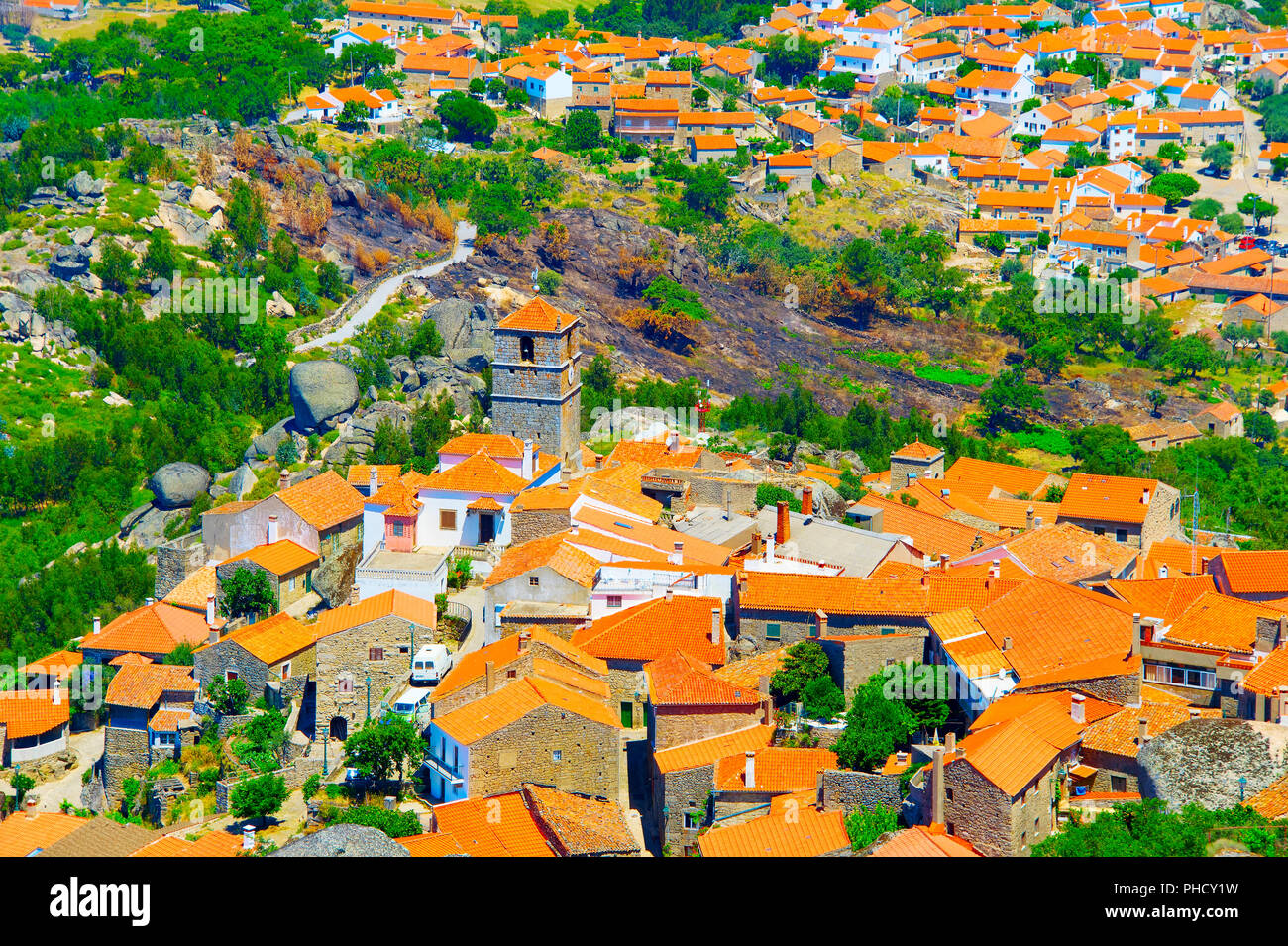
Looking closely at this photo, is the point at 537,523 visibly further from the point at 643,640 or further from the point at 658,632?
the point at 643,640

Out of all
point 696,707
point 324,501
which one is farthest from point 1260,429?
point 696,707

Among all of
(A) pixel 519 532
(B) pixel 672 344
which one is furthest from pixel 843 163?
(A) pixel 519 532

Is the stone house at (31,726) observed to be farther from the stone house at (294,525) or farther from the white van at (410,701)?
the white van at (410,701)

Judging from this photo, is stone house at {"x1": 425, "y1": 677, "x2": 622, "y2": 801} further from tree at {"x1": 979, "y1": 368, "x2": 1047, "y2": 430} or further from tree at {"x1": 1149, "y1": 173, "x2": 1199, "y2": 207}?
tree at {"x1": 1149, "y1": 173, "x2": 1199, "y2": 207}

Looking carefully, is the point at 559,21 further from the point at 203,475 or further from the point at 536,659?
the point at 536,659

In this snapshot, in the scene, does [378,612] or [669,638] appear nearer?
[669,638]

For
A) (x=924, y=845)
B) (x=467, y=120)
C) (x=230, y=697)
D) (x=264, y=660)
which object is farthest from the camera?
(x=467, y=120)

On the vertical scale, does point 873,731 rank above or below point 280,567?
above
